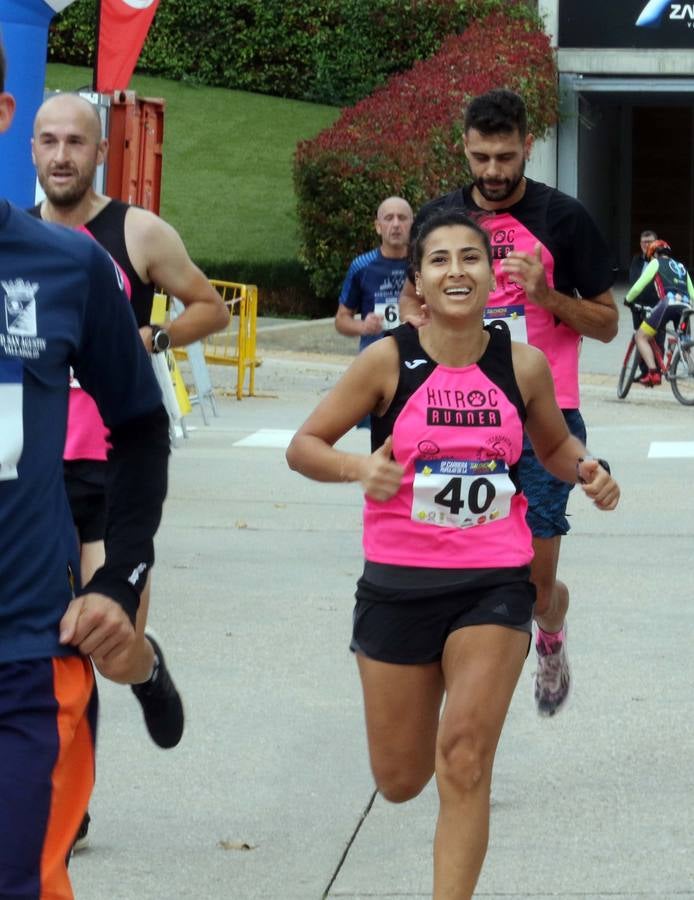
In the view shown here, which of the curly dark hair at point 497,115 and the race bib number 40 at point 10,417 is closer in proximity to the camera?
the race bib number 40 at point 10,417

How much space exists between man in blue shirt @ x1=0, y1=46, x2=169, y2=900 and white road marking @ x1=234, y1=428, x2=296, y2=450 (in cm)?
1117

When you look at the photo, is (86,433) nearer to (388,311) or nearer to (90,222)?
(90,222)

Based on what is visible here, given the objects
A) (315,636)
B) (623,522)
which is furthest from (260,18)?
(315,636)

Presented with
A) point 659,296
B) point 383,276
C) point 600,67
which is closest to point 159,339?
point 383,276

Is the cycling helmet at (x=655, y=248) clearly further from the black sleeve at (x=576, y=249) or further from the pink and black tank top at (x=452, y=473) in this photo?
the pink and black tank top at (x=452, y=473)

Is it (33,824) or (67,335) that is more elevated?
(67,335)

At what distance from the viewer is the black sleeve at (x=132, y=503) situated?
2928mm

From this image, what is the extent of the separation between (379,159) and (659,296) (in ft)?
20.1

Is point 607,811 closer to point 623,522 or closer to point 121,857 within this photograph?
point 121,857

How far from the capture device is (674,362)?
17.8 metres

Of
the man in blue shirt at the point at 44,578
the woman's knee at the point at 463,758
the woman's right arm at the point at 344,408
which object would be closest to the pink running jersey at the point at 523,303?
the woman's right arm at the point at 344,408

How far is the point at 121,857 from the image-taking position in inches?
189

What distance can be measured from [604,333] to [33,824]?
351 cm

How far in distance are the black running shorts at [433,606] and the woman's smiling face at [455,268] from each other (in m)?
0.63
